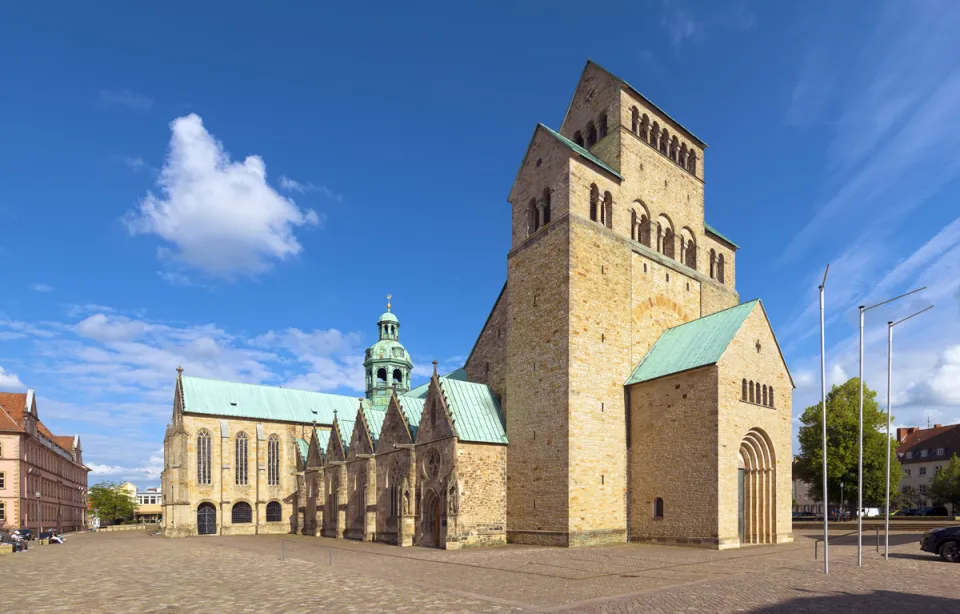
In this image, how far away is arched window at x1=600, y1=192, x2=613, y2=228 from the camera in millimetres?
38281

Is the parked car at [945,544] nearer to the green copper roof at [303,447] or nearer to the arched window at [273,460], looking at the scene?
the green copper roof at [303,447]

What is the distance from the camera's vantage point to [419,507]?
37812mm

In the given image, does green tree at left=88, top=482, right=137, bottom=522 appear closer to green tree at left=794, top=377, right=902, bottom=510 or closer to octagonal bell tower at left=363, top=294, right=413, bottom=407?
octagonal bell tower at left=363, top=294, right=413, bottom=407

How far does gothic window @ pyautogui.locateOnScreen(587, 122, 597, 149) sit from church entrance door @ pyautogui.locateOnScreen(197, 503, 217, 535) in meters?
45.0

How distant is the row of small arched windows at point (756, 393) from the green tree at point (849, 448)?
2119 centimetres

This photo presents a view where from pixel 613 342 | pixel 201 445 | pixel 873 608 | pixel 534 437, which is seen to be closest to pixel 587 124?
pixel 613 342

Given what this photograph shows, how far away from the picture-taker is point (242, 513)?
60094mm

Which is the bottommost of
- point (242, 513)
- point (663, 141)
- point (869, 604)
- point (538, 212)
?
point (242, 513)

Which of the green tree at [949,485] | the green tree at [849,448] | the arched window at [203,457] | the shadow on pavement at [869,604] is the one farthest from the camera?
the green tree at [949,485]

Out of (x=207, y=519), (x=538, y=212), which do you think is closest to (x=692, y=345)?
(x=538, y=212)

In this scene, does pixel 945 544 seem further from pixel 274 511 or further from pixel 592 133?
pixel 274 511

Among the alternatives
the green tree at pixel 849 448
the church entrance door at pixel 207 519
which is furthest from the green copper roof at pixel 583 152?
the church entrance door at pixel 207 519

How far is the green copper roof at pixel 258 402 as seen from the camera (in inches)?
2410

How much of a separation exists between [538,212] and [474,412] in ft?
41.0
